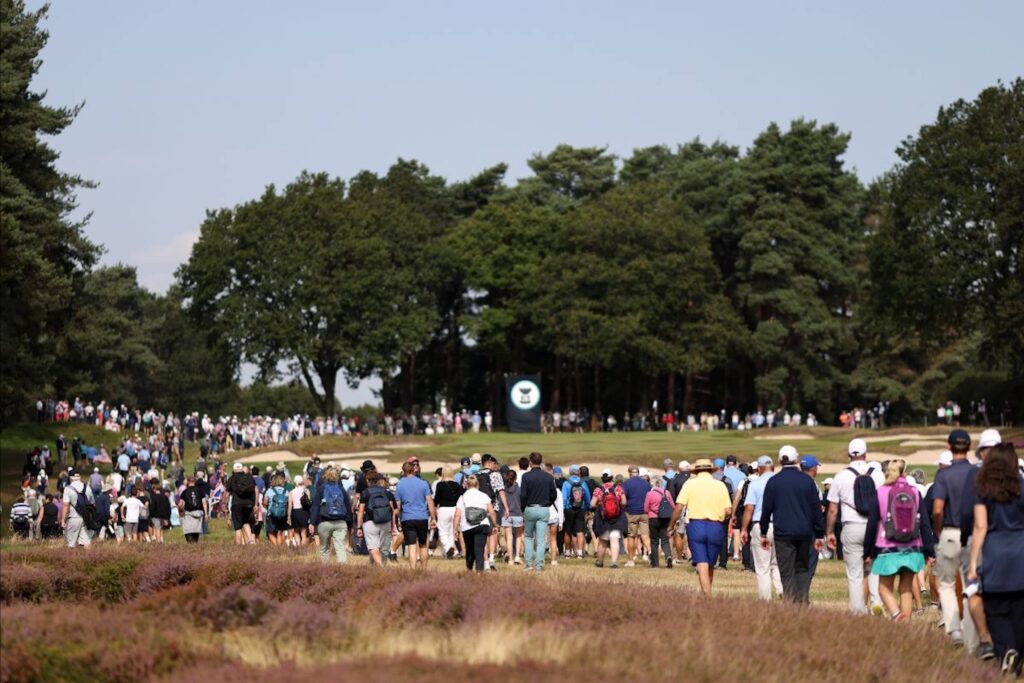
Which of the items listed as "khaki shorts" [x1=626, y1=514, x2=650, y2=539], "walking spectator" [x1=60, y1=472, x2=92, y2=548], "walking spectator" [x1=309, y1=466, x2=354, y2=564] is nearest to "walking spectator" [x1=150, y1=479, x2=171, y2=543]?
"walking spectator" [x1=60, y1=472, x2=92, y2=548]

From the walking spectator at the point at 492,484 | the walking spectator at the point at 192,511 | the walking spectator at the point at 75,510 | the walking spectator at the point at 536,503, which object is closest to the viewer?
the walking spectator at the point at 536,503

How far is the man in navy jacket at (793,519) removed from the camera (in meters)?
17.5

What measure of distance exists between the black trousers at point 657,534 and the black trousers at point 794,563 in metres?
10.0

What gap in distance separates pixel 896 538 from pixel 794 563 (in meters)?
1.39

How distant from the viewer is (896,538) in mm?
16688

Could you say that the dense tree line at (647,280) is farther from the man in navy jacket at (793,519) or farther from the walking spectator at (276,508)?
the man in navy jacket at (793,519)

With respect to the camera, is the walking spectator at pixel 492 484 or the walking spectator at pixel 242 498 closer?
the walking spectator at pixel 492 484

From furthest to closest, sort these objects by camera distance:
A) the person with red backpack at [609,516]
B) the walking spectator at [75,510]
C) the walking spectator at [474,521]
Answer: the walking spectator at [75,510] → the person with red backpack at [609,516] → the walking spectator at [474,521]

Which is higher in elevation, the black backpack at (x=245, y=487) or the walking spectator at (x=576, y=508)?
the black backpack at (x=245, y=487)

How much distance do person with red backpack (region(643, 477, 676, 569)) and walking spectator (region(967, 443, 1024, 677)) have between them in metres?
13.8

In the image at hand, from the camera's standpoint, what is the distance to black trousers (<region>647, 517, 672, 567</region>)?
27891 mm

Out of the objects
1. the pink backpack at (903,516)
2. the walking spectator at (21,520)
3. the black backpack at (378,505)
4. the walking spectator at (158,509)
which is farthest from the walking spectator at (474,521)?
the walking spectator at (21,520)

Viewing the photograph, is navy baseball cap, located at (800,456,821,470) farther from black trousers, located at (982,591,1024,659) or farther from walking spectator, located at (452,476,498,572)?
walking spectator, located at (452,476,498,572)

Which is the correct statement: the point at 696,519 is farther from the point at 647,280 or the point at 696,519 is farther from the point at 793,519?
the point at 647,280
